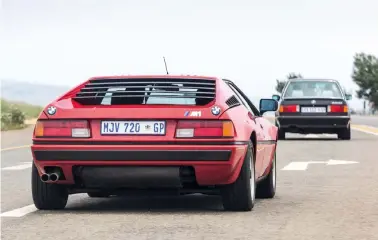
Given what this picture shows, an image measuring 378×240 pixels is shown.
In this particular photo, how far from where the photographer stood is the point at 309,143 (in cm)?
2661

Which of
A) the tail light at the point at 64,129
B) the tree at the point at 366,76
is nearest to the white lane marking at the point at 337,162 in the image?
the tail light at the point at 64,129

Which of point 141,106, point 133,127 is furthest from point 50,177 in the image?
point 141,106

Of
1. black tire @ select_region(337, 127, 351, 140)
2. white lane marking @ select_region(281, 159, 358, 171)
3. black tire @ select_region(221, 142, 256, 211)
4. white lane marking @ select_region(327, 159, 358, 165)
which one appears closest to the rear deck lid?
black tire @ select_region(221, 142, 256, 211)

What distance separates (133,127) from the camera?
909cm

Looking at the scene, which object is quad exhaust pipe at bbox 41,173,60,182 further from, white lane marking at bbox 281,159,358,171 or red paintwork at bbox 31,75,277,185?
white lane marking at bbox 281,159,358,171

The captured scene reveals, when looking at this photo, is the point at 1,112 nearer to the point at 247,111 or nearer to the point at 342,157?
the point at 342,157

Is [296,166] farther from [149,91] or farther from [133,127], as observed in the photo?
[133,127]

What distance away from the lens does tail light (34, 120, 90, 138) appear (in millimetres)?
9133

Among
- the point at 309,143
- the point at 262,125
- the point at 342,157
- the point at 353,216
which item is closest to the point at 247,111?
the point at 262,125

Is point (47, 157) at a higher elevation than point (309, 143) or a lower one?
higher

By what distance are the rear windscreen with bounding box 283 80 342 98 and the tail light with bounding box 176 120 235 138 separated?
19.1 metres

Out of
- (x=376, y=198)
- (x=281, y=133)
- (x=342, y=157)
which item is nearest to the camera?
(x=376, y=198)

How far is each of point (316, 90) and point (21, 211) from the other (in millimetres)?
19112

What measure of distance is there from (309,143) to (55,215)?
1787 cm
